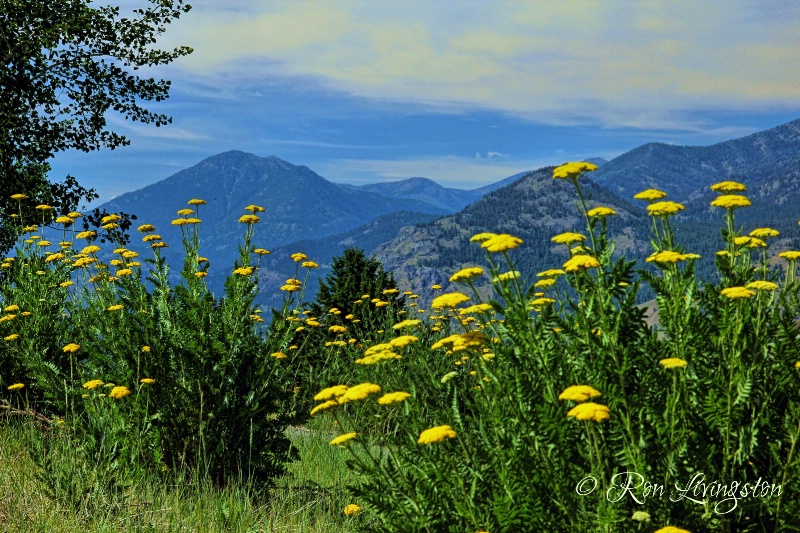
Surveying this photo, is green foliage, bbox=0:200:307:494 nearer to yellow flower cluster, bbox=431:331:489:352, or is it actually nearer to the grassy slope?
the grassy slope

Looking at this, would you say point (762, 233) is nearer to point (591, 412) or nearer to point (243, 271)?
point (591, 412)

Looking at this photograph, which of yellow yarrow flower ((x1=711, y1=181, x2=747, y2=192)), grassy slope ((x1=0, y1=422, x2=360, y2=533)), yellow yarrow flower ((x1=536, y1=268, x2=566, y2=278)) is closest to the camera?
yellow yarrow flower ((x1=536, y1=268, x2=566, y2=278))

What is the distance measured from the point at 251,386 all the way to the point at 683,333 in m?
3.56

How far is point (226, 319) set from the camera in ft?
17.5

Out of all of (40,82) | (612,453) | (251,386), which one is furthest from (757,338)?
(40,82)

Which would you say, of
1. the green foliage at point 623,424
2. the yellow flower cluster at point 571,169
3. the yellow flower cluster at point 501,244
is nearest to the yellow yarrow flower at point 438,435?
the green foliage at point 623,424

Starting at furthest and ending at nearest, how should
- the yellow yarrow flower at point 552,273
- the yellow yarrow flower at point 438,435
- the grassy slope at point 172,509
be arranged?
1. the grassy slope at point 172,509
2. the yellow yarrow flower at point 552,273
3. the yellow yarrow flower at point 438,435

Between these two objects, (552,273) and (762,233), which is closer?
(552,273)

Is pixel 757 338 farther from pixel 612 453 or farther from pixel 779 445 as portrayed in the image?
pixel 612 453

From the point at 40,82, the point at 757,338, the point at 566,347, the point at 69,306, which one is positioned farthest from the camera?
the point at 40,82

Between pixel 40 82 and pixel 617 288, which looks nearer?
pixel 617 288

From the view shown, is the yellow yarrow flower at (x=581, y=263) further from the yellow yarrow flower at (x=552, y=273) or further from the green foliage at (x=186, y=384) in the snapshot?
the green foliage at (x=186, y=384)

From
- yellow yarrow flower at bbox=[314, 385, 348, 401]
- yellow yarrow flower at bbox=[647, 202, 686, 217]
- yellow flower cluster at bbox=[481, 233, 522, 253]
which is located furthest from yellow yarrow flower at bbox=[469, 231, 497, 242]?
yellow yarrow flower at bbox=[314, 385, 348, 401]
